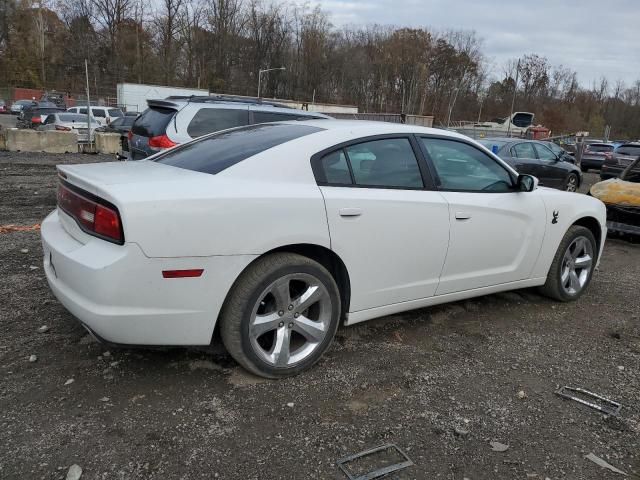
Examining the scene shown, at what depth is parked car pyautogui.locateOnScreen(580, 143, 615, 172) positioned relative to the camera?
23938 mm

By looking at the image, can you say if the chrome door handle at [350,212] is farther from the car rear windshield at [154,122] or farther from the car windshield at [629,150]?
the car windshield at [629,150]

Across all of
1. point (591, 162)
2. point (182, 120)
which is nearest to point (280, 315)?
point (182, 120)

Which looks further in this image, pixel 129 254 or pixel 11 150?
pixel 11 150

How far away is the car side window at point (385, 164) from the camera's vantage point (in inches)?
134

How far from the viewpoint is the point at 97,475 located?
228 cm

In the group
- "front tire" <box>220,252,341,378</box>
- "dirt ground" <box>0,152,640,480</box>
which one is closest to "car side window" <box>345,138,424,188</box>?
"front tire" <box>220,252,341,378</box>

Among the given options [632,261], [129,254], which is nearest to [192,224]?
[129,254]

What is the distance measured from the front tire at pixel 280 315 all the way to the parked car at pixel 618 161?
52.5 feet

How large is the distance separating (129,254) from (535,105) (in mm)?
94355

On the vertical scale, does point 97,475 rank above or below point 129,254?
below

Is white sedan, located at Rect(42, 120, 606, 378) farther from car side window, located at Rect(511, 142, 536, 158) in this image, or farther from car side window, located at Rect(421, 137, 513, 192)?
car side window, located at Rect(511, 142, 536, 158)

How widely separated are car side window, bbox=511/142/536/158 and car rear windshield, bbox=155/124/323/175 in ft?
32.6

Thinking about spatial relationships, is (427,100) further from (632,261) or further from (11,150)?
(632,261)

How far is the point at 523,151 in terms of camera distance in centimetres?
1267
